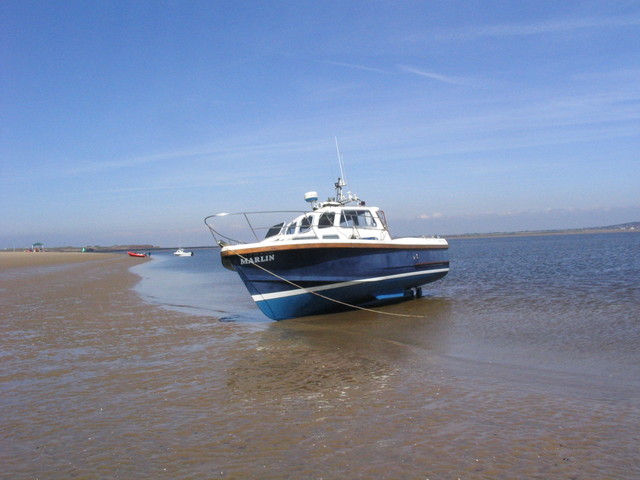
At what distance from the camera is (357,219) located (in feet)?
A: 48.1

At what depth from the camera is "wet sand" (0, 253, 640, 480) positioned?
3.94 meters

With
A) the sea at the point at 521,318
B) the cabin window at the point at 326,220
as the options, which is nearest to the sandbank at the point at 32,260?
the sea at the point at 521,318

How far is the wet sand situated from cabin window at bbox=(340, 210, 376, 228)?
538cm

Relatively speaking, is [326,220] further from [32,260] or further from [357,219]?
[32,260]

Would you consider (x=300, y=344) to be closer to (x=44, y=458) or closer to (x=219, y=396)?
(x=219, y=396)

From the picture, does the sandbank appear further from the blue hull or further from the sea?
the blue hull

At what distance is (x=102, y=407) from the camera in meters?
5.52

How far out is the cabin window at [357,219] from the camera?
559 inches

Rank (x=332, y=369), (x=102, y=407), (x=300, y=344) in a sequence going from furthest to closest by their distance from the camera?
(x=300, y=344), (x=332, y=369), (x=102, y=407)

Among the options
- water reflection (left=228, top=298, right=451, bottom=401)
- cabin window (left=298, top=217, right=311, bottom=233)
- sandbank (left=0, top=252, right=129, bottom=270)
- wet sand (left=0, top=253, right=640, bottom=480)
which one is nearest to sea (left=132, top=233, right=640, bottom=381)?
water reflection (left=228, top=298, right=451, bottom=401)

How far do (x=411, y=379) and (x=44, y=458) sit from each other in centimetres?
422

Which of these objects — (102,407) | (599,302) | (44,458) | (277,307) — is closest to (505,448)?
(44,458)

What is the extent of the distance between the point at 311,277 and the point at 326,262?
0.51 m

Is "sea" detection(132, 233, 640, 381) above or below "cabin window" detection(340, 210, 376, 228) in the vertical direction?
below
